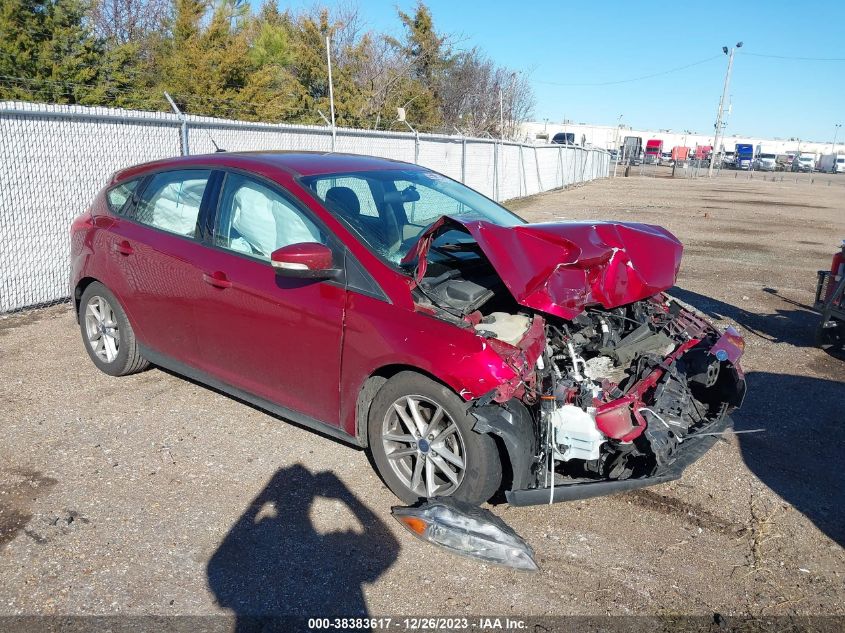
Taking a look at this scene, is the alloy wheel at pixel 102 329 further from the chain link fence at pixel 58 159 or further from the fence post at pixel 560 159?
the fence post at pixel 560 159

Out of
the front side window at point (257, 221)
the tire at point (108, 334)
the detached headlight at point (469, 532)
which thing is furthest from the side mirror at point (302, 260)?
the tire at point (108, 334)

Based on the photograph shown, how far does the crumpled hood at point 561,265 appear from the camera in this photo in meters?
3.56

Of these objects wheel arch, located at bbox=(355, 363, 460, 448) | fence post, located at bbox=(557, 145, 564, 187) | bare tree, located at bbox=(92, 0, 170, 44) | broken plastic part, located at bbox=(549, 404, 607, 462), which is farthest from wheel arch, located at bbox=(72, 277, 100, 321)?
fence post, located at bbox=(557, 145, 564, 187)

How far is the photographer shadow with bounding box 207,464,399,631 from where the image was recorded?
2980 millimetres

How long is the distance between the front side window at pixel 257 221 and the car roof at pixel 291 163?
0.51ft

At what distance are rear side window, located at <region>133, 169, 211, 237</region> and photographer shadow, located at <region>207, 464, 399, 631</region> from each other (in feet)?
6.13

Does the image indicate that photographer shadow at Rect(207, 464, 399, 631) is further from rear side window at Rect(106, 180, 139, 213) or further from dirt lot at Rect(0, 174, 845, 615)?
rear side window at Rect(106, 180, 139, 213)

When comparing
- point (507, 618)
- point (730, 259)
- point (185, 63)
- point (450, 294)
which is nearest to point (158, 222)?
point (450, 294)

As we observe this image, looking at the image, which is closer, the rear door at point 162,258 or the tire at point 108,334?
the rear door at point 162,258

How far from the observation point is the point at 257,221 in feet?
14.0

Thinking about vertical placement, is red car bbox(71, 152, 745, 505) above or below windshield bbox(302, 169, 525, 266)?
below

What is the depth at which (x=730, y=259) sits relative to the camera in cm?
1190

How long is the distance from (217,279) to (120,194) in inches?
59.3

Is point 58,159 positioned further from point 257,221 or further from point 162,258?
point 257,221
